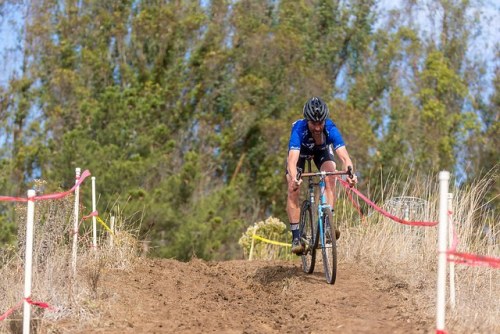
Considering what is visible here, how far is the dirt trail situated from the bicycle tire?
163 millimetres

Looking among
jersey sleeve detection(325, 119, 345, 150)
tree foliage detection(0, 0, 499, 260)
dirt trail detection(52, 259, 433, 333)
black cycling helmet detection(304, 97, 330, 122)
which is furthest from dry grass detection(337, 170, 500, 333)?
tree foliage detection(0, 0, 499, 260)

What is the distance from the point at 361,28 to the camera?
4112 cm

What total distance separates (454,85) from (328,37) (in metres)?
6.09

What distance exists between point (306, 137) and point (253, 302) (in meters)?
1.84

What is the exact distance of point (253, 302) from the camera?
347 inches

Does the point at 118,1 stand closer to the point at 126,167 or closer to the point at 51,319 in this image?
the point at 126,167

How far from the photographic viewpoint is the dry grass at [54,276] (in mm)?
7391

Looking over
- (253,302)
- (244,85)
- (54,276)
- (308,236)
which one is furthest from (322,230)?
(244,85)

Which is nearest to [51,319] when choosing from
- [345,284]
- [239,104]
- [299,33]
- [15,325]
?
[15,325]

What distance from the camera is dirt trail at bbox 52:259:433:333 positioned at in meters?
7.23

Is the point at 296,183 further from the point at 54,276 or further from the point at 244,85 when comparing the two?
the point at 244,85

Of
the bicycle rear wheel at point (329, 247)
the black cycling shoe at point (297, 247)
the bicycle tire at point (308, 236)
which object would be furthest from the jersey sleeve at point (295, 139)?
the black cycling shoe at point (297, 247)

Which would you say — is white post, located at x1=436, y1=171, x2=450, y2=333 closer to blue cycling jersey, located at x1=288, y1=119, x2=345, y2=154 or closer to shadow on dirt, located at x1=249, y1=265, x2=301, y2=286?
blue cycling jersey, located at x1=288, y1=119, x2=345, y2=154

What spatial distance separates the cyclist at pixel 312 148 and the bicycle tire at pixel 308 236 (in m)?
0.06
